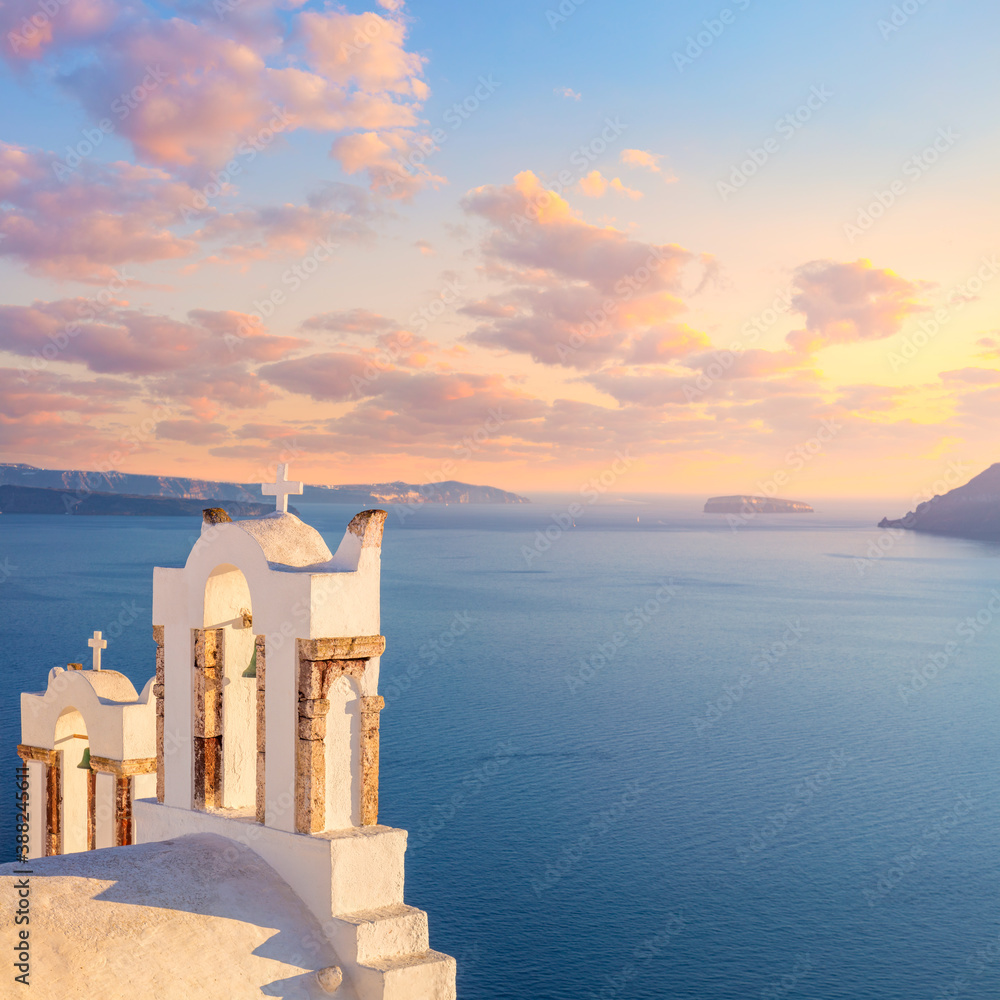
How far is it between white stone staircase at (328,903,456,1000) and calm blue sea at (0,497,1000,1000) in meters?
23.9

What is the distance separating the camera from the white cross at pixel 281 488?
10.7m

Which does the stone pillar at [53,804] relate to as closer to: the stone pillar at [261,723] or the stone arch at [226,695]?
the stone arch at [226,695]

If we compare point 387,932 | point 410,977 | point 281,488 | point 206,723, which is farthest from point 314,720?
point 281,488

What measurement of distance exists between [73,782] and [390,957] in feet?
31.6

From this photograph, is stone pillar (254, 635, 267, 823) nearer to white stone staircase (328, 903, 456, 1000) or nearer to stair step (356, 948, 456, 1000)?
white stone staircase (328, 903, 456, 1000)

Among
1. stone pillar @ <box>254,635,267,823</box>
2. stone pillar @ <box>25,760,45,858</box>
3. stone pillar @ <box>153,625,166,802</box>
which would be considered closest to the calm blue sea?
stone pillar @ <box>25,760,45,858</box>

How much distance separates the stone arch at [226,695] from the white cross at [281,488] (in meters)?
0.87

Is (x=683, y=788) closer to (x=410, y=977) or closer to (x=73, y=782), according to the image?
(x=73, y=782)

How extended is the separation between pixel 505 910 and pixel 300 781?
2988 cm

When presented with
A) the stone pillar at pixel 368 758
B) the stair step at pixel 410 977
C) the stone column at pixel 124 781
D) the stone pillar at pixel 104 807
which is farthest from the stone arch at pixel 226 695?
the stone pillar at pixel 104 807

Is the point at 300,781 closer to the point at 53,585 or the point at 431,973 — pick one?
the point at 431,973

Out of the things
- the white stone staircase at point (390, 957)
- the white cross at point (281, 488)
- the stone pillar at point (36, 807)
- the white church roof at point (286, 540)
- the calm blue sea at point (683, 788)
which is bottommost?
the calm blue sea at point (683, 788)

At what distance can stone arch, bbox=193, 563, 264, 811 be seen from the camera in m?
10.4

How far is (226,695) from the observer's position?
10594mm
